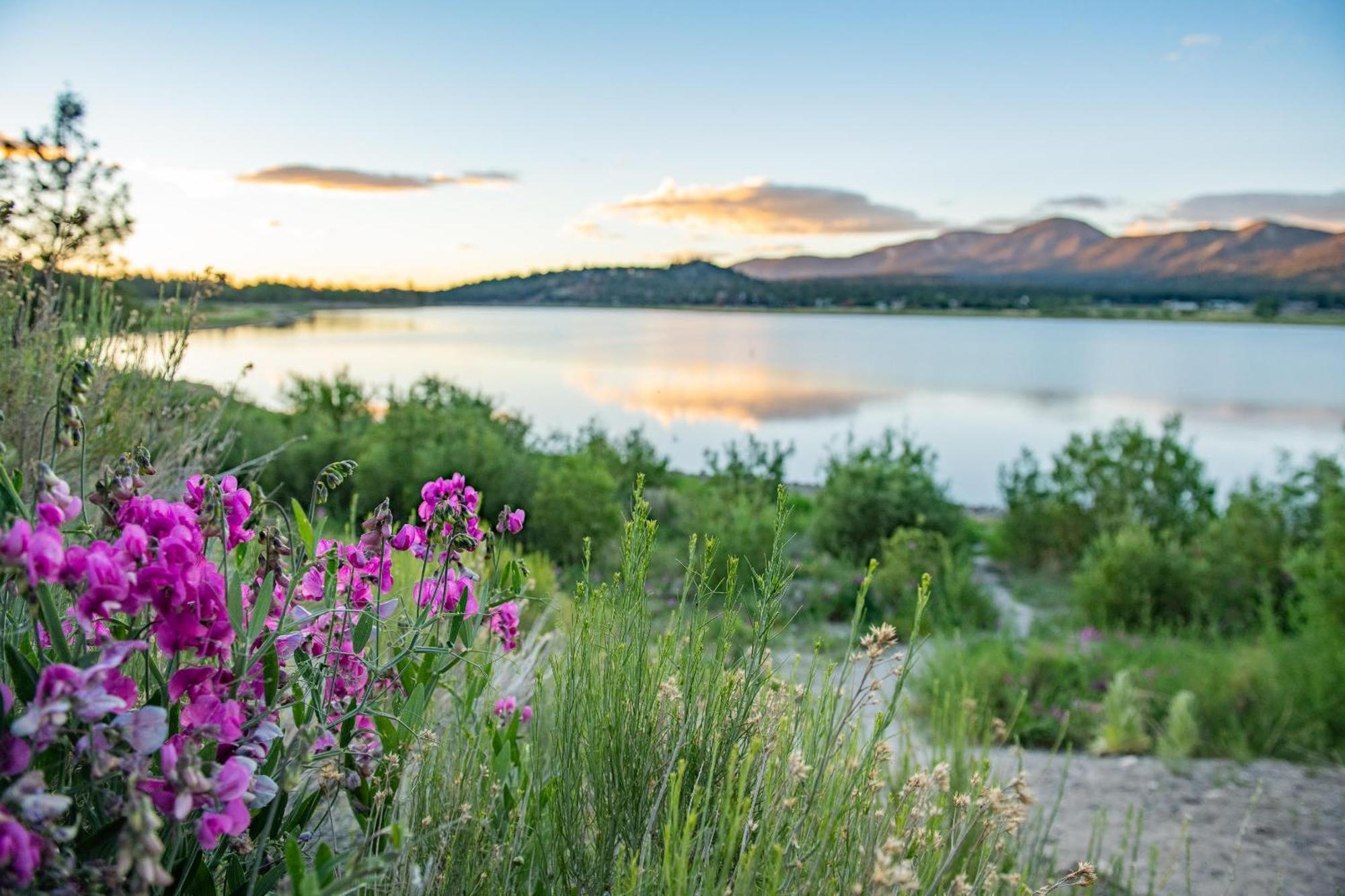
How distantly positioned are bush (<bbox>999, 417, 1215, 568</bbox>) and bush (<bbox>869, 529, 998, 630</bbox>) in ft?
6.17

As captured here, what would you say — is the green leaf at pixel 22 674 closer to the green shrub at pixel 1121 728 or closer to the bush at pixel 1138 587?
the green shrub at pixel 1121 728

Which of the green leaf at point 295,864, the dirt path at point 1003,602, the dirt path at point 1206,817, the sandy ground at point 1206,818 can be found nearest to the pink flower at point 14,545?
the green leaf at point 295,864

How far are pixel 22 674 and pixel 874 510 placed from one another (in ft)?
28.0

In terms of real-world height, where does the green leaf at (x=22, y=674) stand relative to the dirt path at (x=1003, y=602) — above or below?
above

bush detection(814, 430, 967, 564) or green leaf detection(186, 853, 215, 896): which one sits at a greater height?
green leaf detection(186, 853, 215, 896)

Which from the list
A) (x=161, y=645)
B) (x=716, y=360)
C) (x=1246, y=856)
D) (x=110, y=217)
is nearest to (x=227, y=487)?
(x=161, y=645)

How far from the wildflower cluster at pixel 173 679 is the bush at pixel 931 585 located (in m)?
5.99

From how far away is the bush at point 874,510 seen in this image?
908 cm

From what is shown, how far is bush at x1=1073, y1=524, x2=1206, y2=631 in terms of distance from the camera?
754 cm

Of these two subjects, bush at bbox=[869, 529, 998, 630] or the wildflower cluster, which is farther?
bush at bbox=[869, 529, 998, 630]

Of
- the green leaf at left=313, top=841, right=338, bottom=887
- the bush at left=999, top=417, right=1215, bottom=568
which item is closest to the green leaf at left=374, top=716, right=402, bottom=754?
the green leaf at left=313, top=841, right=338, bottom=887

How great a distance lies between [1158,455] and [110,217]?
9.58m

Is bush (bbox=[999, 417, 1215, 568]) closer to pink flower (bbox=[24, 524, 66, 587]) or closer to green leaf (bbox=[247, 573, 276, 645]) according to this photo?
green leaf (bbox=[247, 573, 276, 645])

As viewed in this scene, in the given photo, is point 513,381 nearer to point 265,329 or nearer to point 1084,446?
point 1084,446
